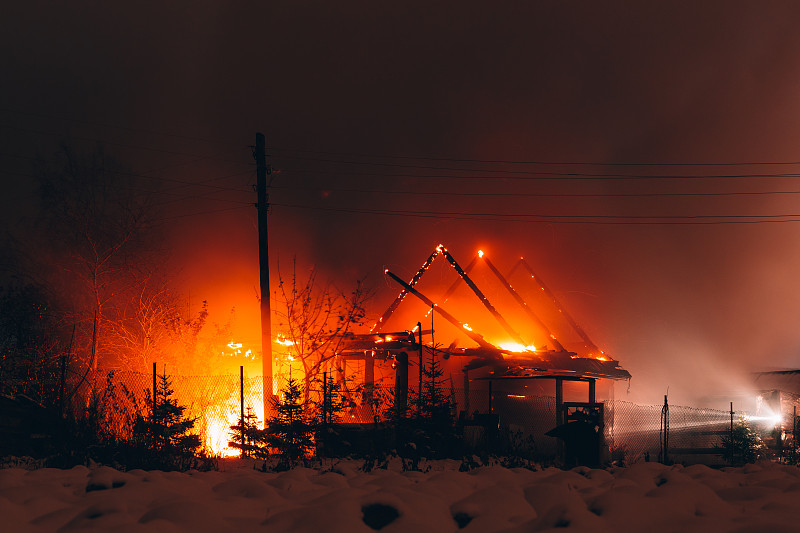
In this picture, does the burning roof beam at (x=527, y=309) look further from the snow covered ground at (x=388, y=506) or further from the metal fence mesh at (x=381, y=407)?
the snow covered ground at (x=388, y=506)

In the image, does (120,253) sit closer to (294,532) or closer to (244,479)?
(244,479)

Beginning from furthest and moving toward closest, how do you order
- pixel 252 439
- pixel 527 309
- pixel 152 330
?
pixel 527 309 → pixel 152 330 → pixel 252 439

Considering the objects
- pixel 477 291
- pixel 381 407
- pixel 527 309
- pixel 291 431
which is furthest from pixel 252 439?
pixel 527 309

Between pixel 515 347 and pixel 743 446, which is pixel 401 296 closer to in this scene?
pixel 515 347

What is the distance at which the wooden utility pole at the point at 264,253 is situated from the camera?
65.9 ft

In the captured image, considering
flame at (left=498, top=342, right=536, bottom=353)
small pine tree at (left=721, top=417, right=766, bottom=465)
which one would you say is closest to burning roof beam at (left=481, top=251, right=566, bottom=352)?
flame at (left=498, top=342, right=536, bottom=353)

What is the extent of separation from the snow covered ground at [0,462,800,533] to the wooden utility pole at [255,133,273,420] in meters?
11.8

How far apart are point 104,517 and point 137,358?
67.2 ft

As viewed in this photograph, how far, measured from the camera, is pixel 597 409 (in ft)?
53.0

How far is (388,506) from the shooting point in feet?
19.9

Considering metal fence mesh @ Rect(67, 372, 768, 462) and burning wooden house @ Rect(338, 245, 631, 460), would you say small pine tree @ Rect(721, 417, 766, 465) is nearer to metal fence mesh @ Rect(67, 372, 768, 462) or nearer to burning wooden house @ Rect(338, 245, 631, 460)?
metal fence mesh @ Rect(67, 372, 768, 462)

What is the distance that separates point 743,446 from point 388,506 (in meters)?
15.1

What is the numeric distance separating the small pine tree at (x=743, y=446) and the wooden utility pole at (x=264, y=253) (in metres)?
12.4

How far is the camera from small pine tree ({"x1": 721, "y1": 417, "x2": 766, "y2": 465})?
17.7 m
